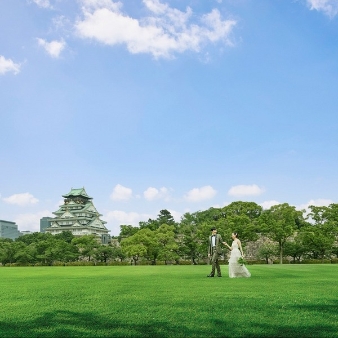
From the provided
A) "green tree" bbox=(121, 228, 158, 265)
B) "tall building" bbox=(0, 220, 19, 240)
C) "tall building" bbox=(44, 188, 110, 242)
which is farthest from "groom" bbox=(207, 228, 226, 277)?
"tall building" bbox=(0, 220, 19, 240)

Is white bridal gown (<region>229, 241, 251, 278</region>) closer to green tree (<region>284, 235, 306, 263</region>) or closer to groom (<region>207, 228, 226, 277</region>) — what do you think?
groom (<region>207, 228, 226, 277</region>)

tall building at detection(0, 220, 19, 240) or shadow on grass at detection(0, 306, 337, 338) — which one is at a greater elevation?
tall building at detection(0, 220, 19, 240)

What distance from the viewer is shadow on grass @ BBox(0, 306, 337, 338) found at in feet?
16.0

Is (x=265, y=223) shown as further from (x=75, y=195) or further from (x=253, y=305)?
(x=75, y=195)

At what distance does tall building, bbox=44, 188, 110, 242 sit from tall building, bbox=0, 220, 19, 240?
240 feet

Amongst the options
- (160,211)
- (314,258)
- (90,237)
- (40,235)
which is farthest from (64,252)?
(160,211)

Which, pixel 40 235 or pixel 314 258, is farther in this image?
pixel 40 235

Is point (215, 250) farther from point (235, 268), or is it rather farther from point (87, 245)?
point (87, 245)

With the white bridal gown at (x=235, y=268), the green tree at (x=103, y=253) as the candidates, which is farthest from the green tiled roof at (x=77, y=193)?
the white bridal gown at (x=235, y=268)

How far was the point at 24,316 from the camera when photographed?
615 centimetres

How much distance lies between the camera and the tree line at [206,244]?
47.9m

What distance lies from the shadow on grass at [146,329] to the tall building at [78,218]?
83.1 m

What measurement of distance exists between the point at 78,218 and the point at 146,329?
87.1 metres

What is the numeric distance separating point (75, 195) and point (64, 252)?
136 ft
